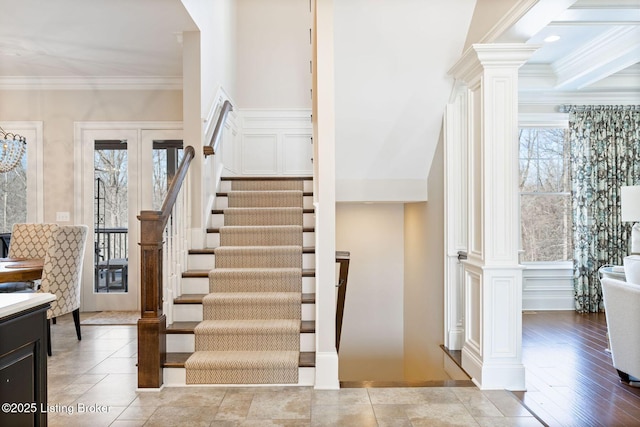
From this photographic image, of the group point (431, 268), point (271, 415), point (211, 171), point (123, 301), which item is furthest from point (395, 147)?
point (123, 301)

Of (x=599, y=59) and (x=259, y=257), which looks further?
(x=599, y=59)

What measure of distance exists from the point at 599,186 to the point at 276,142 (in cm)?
422

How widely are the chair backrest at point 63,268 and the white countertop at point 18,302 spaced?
206 cm

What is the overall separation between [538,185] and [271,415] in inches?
197

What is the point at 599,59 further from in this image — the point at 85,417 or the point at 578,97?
the point at 85,417

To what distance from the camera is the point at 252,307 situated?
137 inches

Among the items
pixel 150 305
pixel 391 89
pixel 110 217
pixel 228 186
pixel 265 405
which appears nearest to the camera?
pixel 265 405

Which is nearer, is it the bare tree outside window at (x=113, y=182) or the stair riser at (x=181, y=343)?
the stair riser at (x=181, y=343)

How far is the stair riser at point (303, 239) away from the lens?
166 inches

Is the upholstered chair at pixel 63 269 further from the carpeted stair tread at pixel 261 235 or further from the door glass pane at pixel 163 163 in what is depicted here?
the door glass pane at pixel 163 163

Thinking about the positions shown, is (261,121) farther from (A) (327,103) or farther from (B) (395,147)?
(A) (327,103)

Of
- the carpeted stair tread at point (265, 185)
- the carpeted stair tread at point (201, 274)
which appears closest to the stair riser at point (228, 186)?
the carpeted stair tread at point (265, 185)

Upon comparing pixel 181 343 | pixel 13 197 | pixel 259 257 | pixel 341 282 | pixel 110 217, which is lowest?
pixel 181 343

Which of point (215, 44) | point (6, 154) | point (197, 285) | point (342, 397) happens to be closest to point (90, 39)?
point (215, 44)
